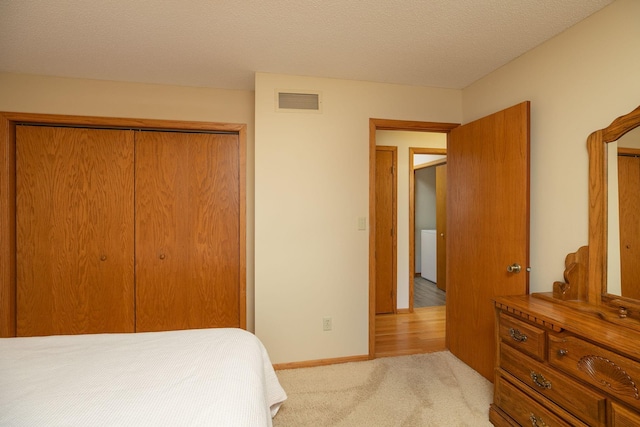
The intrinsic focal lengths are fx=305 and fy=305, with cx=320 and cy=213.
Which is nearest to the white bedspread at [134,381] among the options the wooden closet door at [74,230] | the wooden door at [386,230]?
the wooden closet door at [74,230]

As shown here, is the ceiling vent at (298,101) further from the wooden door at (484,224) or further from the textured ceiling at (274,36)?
the wooden door at (484,224)

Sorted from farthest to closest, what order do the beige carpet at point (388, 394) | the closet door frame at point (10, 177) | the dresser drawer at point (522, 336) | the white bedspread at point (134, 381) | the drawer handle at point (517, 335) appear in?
1. the closet door frame at point (10, 177)
2. the beige carpet at point (388, 394)
3. the drawer handle at point (517, 335)
4. the dresser drawer at point (522, 336)
5. the white bedspread at point (134, 381)

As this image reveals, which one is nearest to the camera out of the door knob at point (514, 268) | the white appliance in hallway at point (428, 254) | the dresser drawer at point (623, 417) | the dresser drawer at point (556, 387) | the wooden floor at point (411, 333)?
the dresser drawer at point (623, 417)

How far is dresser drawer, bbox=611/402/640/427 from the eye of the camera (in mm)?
1147

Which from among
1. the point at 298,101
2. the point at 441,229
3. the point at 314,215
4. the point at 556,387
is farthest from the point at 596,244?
the point at 441,229

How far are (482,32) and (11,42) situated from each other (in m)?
3.02

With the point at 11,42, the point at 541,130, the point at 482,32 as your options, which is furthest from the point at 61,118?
the point at 541,130

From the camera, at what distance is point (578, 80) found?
179 centimetres

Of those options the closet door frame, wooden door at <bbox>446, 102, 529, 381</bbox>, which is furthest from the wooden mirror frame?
the closet door frame

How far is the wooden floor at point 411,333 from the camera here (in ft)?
9.42

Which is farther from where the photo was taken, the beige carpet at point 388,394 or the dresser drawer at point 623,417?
the beige carpet at point 388,394

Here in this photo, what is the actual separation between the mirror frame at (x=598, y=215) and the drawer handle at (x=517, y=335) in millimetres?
421

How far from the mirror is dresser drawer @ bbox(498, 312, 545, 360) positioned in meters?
0.46

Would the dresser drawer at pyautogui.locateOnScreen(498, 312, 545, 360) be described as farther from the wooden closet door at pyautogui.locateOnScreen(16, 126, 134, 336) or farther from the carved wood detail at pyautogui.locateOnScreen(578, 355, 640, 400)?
the wooden closet door at pyautogui.locateOnScreen(16, 126, 134, 336)
